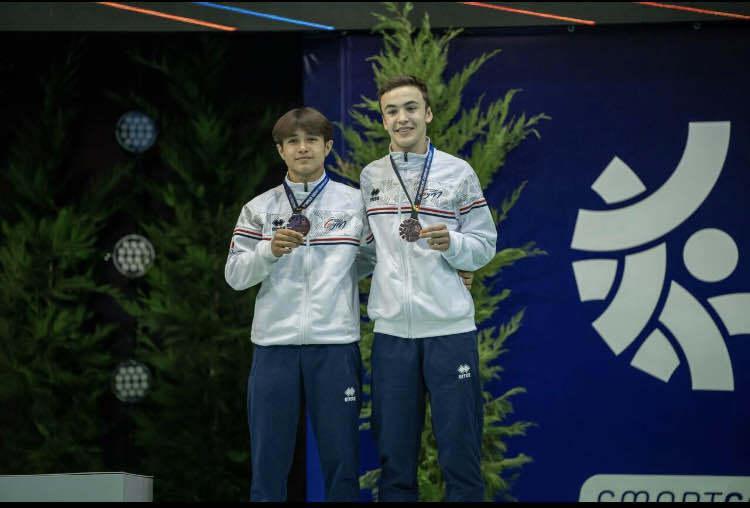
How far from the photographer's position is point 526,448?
5.12 metres

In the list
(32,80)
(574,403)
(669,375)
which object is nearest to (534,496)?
(574,403)

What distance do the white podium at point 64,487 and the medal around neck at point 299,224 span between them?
1111 millimetres

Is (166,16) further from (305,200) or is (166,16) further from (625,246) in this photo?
(625,246)

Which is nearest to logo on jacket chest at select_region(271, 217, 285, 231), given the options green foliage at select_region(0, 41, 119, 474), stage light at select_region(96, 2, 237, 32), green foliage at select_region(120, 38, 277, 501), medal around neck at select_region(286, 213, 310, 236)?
medal around neck at select_region(286, 213, 310, 236)

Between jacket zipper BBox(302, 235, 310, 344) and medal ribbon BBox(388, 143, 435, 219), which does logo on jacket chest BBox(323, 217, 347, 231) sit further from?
medal ribbon BBox(388, 143, 435, 219)

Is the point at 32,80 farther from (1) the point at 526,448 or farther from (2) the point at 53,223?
(1) the point at 526,448

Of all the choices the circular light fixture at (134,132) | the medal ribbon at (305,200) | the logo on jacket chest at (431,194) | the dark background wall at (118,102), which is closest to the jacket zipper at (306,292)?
the medal ribbon at (305,200)

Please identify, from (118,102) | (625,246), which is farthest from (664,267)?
(118,102)

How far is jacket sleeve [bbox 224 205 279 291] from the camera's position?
325cm

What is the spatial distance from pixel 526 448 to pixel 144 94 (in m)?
3.40

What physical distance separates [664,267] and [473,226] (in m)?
2.18

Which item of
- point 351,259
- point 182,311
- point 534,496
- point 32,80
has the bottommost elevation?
point 534,496

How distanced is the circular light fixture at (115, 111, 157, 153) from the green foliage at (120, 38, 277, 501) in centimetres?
8

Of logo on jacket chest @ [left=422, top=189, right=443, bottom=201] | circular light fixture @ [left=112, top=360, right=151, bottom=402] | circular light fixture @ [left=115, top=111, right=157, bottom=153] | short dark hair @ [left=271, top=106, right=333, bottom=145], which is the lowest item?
circular light fixture @ [left=112, top=360, right=151, bottom=402]
